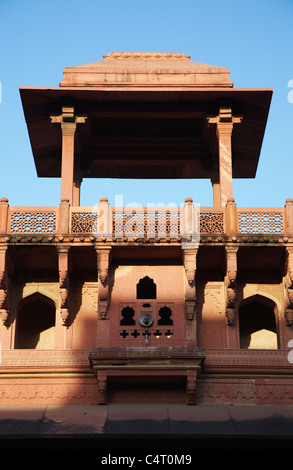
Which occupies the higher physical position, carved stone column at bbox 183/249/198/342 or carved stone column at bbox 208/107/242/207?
carved stone column at bbox 208/107/242/207

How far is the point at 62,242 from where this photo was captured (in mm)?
18766

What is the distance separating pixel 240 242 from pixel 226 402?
9.78 ft

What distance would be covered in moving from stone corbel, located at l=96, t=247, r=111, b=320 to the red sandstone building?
2 centimetres

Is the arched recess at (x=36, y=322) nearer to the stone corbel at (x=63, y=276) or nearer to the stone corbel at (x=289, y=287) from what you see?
the stone corbel at (x=63, y=276)

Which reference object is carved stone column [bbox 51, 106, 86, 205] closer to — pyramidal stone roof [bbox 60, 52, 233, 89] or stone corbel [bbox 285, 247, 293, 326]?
pyramidal stone roof [bbox 60, 52, 233, 89]

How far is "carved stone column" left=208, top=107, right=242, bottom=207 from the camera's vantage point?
2009cm

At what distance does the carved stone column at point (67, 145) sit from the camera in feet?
65.4

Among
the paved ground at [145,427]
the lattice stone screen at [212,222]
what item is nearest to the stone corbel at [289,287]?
the lattice stone screen at [212,222]

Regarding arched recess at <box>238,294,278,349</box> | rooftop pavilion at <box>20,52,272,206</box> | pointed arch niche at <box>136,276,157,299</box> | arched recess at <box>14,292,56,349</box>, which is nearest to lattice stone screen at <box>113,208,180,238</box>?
rooftop pavilion at <box>20,52,272,206</box>

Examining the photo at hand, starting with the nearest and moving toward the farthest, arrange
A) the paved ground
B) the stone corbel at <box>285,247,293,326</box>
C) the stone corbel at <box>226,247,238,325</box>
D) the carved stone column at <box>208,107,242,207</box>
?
the paved ground < the stone corbel at <box>226,247,238,325</box> < the stone corbel at <box>285,247,293,326</box> < the carved stone column at <box>208,107,242,207</box>

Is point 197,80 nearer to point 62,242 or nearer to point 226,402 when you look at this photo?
point 62,242

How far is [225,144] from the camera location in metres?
20.5

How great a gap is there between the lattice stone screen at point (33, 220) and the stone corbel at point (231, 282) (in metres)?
3.36
